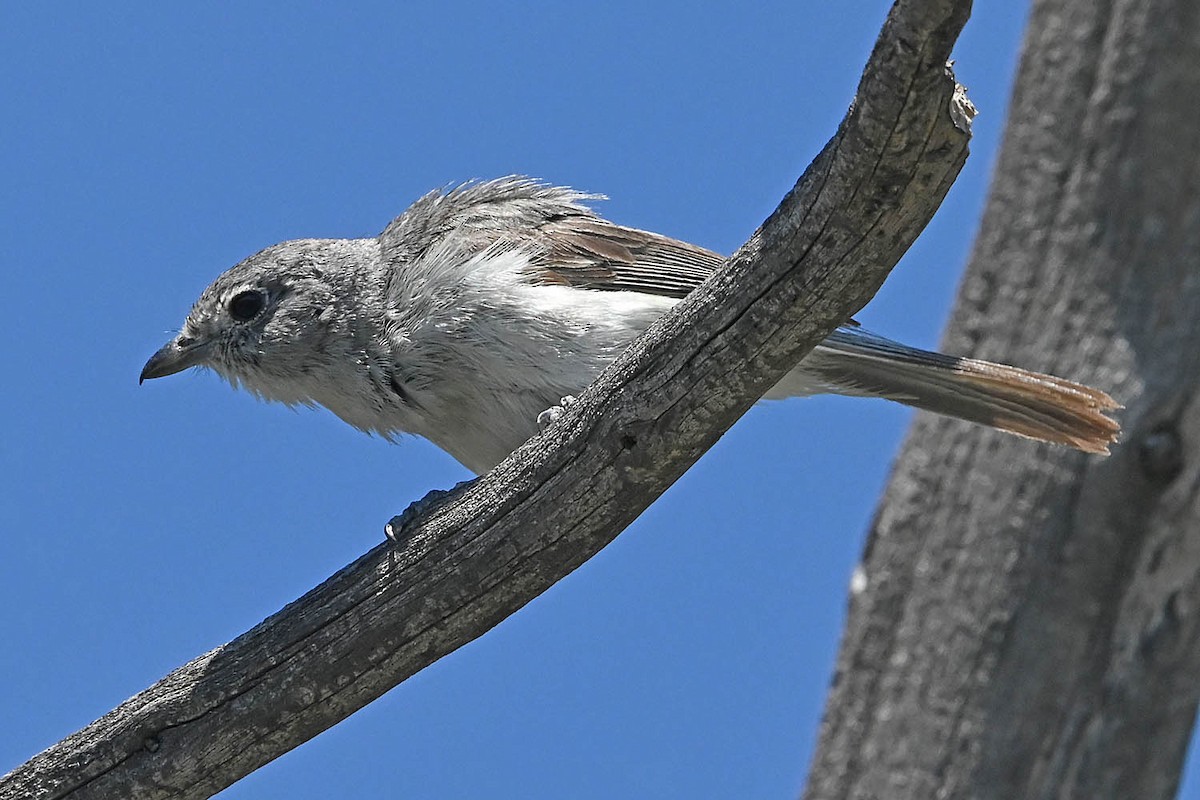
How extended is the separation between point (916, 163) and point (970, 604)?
145 inches

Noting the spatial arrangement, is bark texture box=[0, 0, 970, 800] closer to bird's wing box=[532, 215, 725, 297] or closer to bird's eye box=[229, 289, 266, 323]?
bird's wing box=[532, 215, 725, 297]

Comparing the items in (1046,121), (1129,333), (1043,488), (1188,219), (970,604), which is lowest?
(970,604)

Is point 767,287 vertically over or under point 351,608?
over

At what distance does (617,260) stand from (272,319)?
5.51ft

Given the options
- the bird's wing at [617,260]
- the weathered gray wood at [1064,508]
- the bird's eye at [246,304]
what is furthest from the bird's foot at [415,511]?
the weathered gray wood at [1064,508]

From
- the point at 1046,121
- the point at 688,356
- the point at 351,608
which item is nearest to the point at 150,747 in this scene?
the point at 351,608

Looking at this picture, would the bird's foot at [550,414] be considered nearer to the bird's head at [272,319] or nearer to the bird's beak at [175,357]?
the bird's head at [272,319]

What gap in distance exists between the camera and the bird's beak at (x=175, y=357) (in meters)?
6.58

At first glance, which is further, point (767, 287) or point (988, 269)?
point (988, 269)

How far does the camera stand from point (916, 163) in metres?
3.72

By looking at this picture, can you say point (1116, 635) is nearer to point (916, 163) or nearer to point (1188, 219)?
point (1188, 219)

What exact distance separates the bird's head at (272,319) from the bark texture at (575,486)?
146 cm

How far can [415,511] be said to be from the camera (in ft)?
16.8

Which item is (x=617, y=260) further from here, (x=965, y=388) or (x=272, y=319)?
(x=272, y=319)
